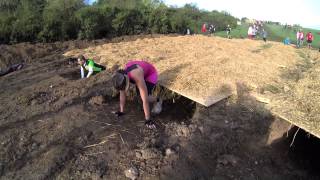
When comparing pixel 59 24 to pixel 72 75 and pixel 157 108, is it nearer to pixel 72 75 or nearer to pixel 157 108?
pixel 72 75

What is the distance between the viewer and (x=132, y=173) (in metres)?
3.46

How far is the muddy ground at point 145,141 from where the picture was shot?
3.63 metres

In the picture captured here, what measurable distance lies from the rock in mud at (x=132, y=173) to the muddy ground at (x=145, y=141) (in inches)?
1.9

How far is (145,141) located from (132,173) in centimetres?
75

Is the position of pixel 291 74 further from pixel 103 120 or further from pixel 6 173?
pixel 6 173

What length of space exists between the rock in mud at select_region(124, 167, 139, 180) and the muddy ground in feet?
0.16

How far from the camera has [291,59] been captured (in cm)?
892

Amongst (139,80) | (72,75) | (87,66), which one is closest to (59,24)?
(72,75)

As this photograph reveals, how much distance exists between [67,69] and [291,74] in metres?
6.35

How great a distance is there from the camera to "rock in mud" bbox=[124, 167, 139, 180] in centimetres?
344

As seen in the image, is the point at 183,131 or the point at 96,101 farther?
the point at 96,101

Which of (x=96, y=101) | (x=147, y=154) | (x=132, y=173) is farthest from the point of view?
(x=96, y=101)

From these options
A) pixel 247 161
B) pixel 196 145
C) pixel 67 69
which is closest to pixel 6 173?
pixel 196 145

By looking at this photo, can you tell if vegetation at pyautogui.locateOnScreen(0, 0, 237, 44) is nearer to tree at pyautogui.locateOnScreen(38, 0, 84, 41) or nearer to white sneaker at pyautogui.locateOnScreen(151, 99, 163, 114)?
tree at pyautogui.locateOnScreen(38, 0, 84, 41)
